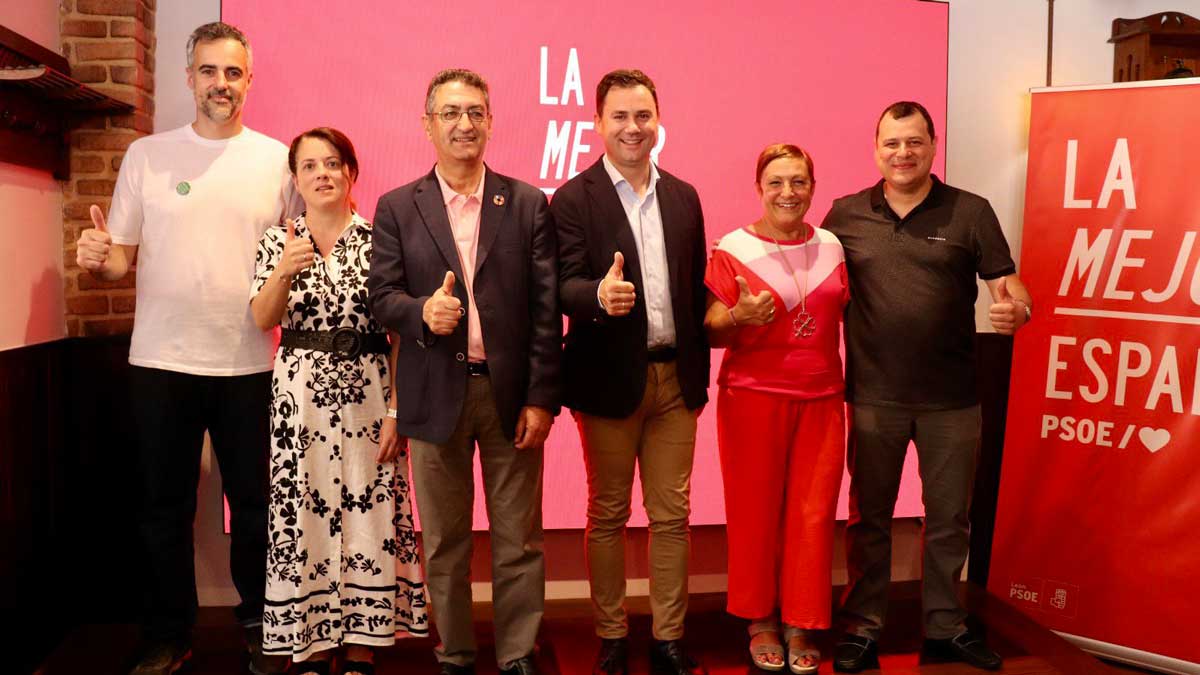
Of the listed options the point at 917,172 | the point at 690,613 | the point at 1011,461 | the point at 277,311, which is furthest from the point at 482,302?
the point at 1011,461

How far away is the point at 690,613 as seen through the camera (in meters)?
3.37

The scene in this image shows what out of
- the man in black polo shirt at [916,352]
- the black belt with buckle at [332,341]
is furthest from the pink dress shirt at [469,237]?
the man in black polo shirt at [916,352]

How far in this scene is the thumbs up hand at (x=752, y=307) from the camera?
254 centimetres

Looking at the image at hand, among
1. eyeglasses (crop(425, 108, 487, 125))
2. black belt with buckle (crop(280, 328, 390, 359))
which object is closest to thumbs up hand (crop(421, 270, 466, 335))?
black belt with buckle (crop(280, 328, 390, 359))

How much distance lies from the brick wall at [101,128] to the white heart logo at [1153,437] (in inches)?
142

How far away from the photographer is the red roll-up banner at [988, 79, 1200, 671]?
306 centimetres

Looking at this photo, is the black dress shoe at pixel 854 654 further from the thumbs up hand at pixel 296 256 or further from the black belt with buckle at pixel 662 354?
the thumbs up hand at pixel 296 256

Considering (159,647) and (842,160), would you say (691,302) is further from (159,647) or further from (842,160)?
(159,647)

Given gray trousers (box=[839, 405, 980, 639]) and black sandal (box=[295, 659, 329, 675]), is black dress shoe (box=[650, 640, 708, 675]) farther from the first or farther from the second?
black sandal (box=[295, 659, 329, 675])

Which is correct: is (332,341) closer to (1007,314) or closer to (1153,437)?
(1007,314)

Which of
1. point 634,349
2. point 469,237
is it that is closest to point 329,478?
point 469,237

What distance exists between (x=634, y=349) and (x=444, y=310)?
586 millimetres

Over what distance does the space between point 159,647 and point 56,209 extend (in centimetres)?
152

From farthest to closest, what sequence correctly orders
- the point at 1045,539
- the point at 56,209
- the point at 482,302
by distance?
the point at 1045,539, the point at 56,209, the point at 482,302
